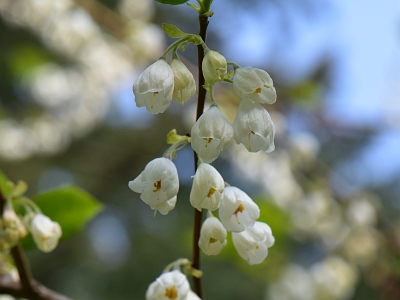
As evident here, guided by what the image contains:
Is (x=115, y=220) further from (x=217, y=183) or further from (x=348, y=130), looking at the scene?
(x=217, y=183)

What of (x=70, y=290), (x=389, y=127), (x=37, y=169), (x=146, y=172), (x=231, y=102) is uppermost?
(x=146, y=172)

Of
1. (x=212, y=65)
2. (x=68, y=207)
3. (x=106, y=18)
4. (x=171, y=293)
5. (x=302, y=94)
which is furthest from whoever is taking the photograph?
(x=302, y=94)

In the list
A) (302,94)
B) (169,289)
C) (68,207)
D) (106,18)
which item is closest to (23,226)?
(68,207)

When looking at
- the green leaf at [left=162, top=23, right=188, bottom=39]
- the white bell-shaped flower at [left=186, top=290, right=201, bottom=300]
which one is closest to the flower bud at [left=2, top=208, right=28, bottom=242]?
the white bell-shaped flower at [left=186, top=290, right=201, bottom=300]

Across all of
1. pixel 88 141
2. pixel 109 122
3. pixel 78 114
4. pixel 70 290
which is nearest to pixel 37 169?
pixel 88 141

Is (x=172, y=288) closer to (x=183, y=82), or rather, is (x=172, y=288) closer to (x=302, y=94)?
(x=183, y=82)

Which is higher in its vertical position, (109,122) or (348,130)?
(348,130)
